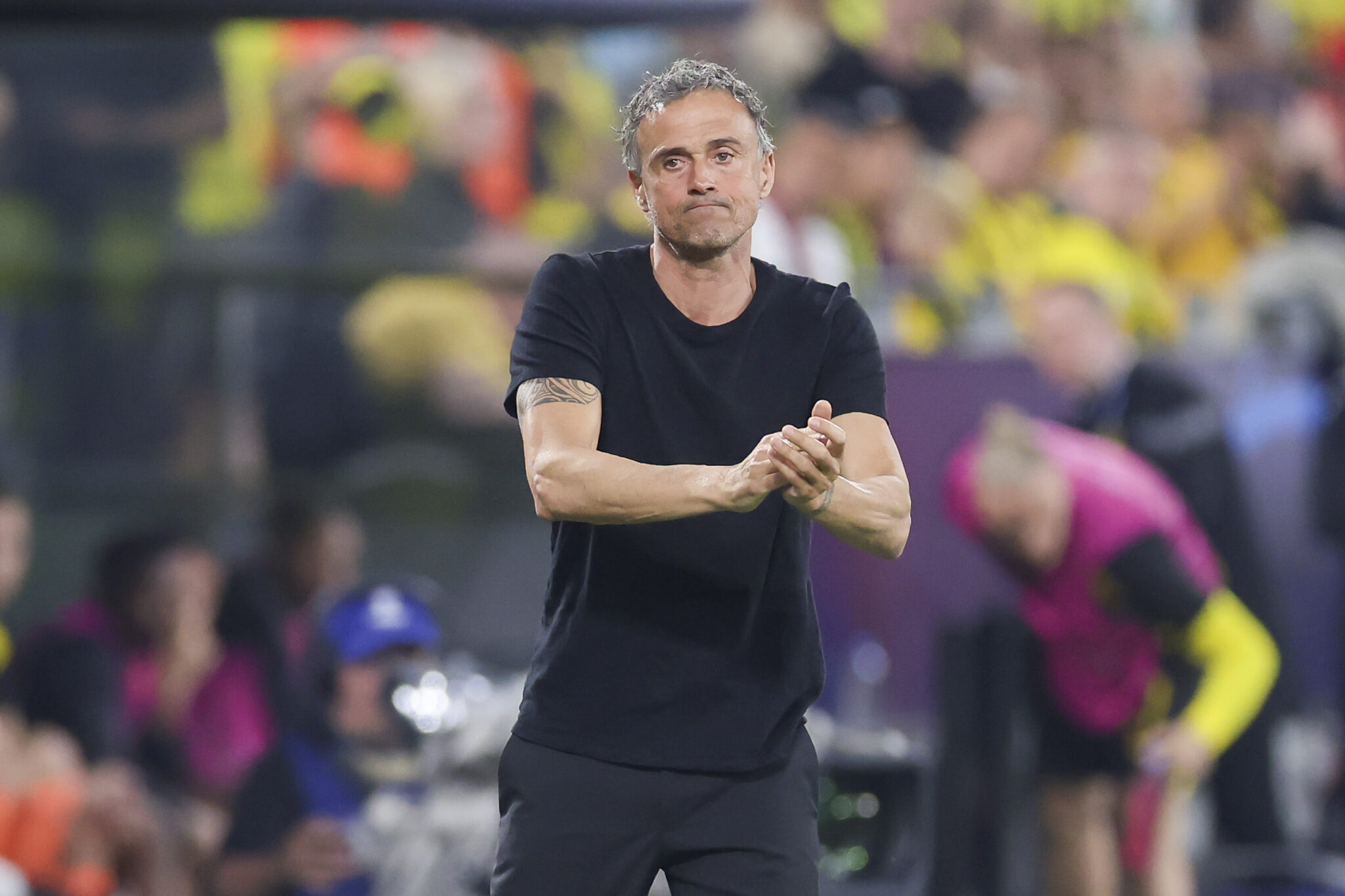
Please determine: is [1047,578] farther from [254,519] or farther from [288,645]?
[254,519]

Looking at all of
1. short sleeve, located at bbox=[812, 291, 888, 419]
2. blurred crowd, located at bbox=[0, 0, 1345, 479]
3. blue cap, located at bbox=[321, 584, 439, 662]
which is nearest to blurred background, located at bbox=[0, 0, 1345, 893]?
blurred crowd, located at bbox=[0, 0, 1345, 479]

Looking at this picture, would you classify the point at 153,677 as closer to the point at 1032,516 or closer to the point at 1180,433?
the point at 1032,516

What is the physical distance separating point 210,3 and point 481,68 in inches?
98.0

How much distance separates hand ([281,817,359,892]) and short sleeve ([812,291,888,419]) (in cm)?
235

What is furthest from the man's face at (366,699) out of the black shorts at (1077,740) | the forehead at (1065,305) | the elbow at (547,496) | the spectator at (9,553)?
the forehead at (1065,305)

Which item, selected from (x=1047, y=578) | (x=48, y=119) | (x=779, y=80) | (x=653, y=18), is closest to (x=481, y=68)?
(x=779, y=80)

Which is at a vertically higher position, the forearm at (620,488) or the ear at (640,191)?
the ear at (640,191)

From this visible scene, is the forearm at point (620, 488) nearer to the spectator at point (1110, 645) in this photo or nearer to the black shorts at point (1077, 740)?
the spectator at point (1110, 645)

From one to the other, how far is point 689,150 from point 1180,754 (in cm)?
273

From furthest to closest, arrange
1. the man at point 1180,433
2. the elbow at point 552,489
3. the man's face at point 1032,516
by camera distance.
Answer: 1. the man at point 1180,433
2. the man's face at point 1032,516
3. the elbow at point 552,489

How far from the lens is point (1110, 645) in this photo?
4.34 metres

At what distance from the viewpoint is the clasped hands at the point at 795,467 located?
1683 mm

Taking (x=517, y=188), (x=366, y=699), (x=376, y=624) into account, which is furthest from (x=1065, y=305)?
(x=366, y=699)

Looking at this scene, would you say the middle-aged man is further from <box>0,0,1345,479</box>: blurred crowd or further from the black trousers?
<box>0,0,1345,479</box>: blurred crowd
